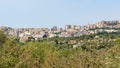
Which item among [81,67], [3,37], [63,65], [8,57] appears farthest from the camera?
[3,37]

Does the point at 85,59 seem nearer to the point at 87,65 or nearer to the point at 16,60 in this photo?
the point at 87,65

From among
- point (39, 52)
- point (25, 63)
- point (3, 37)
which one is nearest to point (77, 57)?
point (25, 63)

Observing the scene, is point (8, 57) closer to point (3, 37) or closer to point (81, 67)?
point (81, 67)

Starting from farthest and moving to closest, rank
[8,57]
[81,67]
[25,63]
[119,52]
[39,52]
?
[39,52] < [8,57] < [25,63] < [119,52] < [81,67]

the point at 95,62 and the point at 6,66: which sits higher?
the point at 95,62

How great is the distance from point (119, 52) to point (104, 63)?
5542 mm

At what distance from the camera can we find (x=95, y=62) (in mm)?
17297

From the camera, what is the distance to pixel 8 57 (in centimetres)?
2834

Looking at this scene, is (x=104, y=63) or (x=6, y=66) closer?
(x=104, y=63)

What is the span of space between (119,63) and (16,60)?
476 inches

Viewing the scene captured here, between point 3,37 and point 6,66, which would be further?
point 3,37

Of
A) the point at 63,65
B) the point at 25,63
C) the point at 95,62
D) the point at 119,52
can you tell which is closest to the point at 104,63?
the point at 95,62

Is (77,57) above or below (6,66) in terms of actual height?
above

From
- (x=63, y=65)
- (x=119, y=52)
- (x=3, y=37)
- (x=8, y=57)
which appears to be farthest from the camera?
(x=3, y=37)
